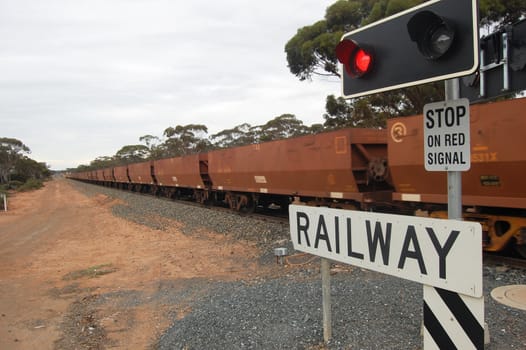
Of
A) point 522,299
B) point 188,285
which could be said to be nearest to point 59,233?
point 188,285

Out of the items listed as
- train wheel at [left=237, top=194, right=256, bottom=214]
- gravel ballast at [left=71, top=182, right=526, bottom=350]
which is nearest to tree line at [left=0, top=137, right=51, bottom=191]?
train wheel at [left=237, top=194, right=256, bottom=214]

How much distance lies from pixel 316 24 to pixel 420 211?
65.1 feet

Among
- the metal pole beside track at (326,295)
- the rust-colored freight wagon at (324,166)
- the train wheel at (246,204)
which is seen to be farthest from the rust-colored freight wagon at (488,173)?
the train wheel at (246,204)

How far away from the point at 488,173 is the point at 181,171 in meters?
16.6

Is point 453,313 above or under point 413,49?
under

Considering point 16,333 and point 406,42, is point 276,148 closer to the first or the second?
point 16,333

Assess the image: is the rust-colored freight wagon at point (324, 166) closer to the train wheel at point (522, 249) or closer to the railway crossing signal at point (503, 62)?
the train wheel at point (522, 249)

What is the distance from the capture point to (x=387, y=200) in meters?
9.34

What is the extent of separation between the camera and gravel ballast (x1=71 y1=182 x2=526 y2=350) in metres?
3.59

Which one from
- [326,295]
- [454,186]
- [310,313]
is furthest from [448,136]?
[310,313]

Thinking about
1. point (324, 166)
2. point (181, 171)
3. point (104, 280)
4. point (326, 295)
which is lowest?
point (104, 280)

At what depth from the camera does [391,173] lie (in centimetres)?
771

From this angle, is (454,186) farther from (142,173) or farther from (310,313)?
(142,173)

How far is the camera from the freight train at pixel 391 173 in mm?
5895
